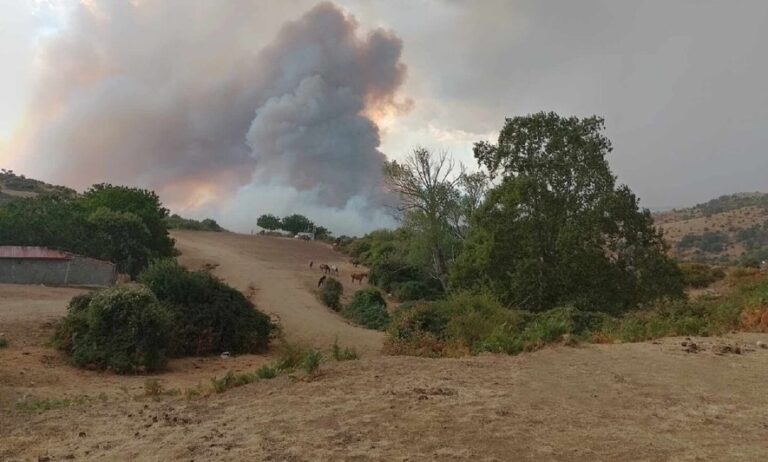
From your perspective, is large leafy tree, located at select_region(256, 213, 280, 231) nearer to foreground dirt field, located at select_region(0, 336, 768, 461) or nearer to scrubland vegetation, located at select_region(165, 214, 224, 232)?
scrubland vegetation, located at select_region(165, 214, 224, 232)

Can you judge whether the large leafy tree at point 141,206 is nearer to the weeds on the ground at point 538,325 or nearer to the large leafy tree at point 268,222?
the weeds on the ground at point 538,325

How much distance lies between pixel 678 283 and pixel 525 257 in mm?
5400

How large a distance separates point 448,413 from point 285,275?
36.1 m

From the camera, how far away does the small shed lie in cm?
2599

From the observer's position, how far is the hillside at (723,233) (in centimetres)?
5756

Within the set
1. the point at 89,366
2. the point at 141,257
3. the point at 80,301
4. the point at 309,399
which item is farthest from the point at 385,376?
the point at 141,257

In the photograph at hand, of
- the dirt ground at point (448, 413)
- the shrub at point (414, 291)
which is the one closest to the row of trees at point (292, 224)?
the shrub at point (414, 291)

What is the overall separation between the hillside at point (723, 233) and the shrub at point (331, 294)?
30412mm

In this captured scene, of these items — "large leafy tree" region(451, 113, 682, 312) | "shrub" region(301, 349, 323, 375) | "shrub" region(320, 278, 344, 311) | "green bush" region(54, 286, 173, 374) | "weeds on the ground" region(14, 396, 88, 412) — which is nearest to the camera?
"weeds on the ground" region(14, 396, 88, 412)

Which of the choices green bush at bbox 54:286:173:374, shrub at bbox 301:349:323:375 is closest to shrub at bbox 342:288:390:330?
green bush at bbox 54:286:173:374

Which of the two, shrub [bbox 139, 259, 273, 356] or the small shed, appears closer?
shrub [bbox 139, 259, 273, 356]

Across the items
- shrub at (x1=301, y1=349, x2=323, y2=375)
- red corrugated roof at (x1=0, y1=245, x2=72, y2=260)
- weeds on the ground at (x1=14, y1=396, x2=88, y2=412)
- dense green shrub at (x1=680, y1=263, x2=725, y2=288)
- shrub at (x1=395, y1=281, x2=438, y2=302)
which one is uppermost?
dense green shrub at (x1=680, y1=263, x2=725, y2=288)

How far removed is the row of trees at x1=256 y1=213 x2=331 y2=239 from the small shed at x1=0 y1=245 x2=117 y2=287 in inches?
2286

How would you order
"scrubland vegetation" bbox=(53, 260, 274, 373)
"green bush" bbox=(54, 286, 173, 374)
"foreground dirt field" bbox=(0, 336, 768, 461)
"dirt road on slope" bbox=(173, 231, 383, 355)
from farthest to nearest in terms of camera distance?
"dirt road on slope" bbox=(173, 231, 383, 355) → "scrubland vegetation" bbox=(53, 260, 274, 373) → "green bush" bbox=(54, 286, 173, 374) → "foreground dirt field" bbox=(0, 336, 768, 461)
